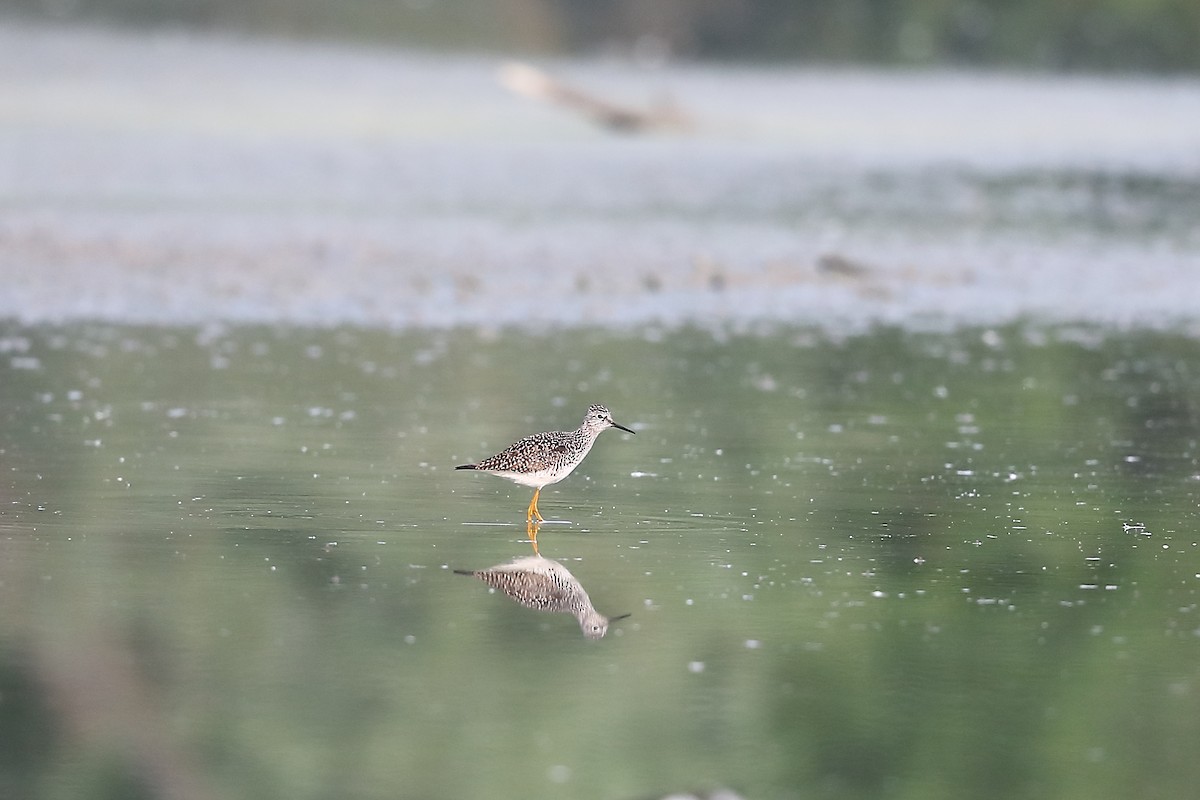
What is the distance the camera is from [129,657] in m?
7.86

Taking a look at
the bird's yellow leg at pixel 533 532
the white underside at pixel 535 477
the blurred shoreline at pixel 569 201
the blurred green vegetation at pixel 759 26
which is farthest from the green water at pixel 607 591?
the blurred green vegetation at pixel 759 26

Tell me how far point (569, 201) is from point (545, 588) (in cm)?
2552

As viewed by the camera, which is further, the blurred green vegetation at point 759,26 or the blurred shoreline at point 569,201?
the blurred green vegetation at point 759,26

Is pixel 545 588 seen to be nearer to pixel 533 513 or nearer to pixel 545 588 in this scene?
pixel 545 588

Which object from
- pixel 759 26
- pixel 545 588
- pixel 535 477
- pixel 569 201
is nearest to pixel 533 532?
pixel 535 477

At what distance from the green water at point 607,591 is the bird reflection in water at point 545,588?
96mm

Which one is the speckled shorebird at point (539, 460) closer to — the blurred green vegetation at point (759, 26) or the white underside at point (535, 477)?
the white underside at point (535, 477)

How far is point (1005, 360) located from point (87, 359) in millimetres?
6837

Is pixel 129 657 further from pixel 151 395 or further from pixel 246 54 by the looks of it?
pixel 246 54

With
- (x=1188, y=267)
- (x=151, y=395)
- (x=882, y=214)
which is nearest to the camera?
(x=151, y=395)

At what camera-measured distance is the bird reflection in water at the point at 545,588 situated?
8.45 metres

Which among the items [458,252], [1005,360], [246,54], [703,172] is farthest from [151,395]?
[246,54]

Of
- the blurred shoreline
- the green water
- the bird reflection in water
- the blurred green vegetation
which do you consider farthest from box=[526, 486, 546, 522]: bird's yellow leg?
the blurred green vegetation

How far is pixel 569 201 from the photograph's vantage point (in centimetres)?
3422
